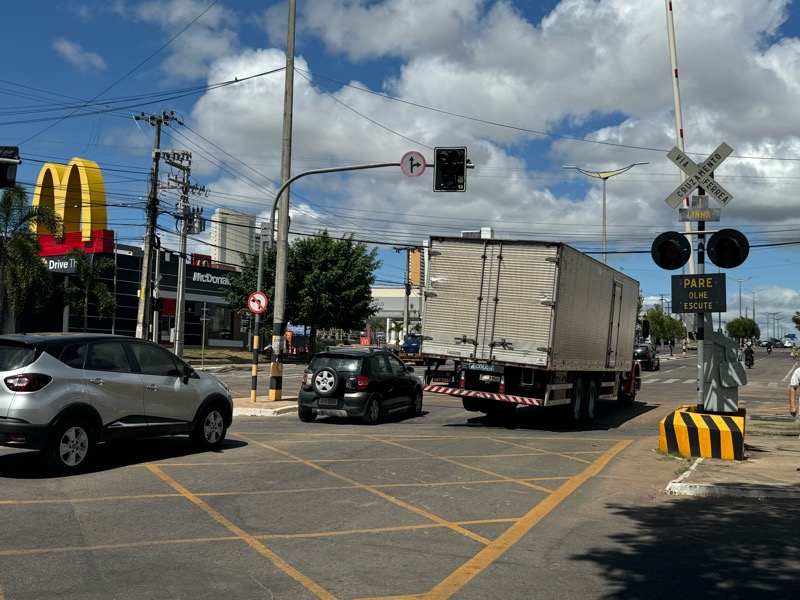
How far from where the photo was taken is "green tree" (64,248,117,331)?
40.7 m

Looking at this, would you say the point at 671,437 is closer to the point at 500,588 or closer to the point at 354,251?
the point at 500,588

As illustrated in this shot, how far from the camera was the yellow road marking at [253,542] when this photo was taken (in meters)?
5.22

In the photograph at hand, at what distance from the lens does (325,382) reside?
15.3 metres

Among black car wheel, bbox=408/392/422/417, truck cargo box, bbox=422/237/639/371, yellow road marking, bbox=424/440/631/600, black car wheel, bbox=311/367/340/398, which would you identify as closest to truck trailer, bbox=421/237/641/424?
truck cargo box, bbox=422/237/639/371

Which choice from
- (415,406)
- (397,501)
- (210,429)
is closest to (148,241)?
(415,406)

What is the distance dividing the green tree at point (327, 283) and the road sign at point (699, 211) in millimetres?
35927

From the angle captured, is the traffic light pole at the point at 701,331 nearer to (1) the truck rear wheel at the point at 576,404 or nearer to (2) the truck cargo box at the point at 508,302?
(2) the truck cargo box at the point at 508,302

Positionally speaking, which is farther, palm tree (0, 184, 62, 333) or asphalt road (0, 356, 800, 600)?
palm tree (0, 184, 62, 333)

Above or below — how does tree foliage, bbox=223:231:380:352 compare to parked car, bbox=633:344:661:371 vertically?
above

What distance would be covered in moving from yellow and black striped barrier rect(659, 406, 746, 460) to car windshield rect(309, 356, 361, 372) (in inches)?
246

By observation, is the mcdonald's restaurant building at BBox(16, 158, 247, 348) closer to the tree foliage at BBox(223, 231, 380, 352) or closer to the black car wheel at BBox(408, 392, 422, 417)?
the tree foliage at BBox(223, 231, 380, 352)

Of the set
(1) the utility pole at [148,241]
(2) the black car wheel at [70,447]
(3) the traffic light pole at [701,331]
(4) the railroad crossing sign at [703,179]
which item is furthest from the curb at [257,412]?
(1) the utility pole at [148,241]

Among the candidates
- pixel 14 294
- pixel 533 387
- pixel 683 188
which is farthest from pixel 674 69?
pixel 14 294

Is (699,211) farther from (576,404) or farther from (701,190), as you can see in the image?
(576,404)
